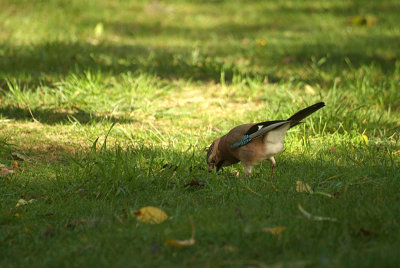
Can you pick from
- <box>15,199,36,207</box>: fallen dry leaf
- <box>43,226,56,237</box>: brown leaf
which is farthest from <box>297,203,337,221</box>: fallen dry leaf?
<box>15,199,36,207</box>: fallen dry leaf

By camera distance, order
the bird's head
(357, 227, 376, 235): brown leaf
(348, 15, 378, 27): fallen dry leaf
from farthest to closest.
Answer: (348, 15, 378, 27): fallen dry leaf, the bird's head, (357, 227, 376, 235): brown leaf

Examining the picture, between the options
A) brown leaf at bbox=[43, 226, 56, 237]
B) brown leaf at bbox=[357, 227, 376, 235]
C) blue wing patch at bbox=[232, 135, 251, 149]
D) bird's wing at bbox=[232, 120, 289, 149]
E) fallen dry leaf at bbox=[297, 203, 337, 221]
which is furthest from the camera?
blue wing patch at bbox=[232, 135, 251, 149]

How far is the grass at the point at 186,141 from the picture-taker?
3.01 meters

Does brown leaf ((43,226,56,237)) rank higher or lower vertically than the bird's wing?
lower

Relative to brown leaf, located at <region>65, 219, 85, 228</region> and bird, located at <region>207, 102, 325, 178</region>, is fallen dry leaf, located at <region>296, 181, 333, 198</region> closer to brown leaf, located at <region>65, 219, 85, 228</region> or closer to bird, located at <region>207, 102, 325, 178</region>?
bird, located at <region>207, 102, 325, 178</region>

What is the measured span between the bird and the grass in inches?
6.9

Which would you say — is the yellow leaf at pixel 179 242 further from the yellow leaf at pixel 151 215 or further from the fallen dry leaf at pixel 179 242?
the yellow leaf at pixel 151 215

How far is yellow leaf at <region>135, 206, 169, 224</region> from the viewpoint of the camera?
3.32m

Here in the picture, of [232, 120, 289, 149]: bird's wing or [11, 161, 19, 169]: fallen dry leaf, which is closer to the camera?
[232, 120, 289, 149]: bird's wing

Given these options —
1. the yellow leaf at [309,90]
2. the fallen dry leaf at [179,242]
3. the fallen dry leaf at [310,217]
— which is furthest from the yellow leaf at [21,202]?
the yellow leaf at [309,90]

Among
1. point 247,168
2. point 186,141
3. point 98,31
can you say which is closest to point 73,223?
point 247,168

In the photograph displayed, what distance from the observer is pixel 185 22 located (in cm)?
1184

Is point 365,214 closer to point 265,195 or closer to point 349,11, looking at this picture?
point 265,195

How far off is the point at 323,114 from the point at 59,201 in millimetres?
2874
